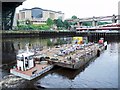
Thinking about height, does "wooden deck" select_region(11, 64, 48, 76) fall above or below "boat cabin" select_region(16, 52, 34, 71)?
A: below

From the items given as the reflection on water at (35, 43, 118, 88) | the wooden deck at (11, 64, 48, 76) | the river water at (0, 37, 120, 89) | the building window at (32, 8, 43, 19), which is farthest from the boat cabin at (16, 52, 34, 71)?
the building window at (32, 8, 43, 19)

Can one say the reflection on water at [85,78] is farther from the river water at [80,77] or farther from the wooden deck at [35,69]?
the wooden deck at [35,69]

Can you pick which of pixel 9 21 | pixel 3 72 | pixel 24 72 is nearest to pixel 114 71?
pixel 24 72

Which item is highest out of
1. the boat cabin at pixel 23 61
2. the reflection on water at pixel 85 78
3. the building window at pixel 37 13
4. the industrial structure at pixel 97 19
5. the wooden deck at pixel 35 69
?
the building window at pixel 37 13

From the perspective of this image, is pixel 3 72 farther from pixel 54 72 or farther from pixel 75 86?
pixel 75 86

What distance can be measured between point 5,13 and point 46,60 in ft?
204

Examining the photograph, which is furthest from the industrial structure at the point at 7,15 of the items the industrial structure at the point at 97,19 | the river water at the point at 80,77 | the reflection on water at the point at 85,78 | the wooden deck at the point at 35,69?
the reflection on water at the point at 85,78

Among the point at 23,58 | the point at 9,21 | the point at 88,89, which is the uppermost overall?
the point at 9,21

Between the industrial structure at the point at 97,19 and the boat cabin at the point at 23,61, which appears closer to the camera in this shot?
the boat cabin at the point at 23,61


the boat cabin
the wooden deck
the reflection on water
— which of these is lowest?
the reflection on water

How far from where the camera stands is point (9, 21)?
85500 mm

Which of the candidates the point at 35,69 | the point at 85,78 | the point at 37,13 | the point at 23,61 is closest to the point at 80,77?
the point at 85,78

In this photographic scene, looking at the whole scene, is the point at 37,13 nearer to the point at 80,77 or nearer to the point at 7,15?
the point at 7,15

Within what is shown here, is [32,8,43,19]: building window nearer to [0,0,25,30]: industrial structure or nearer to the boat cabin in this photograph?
[0,0,25,30]: industrial structure
